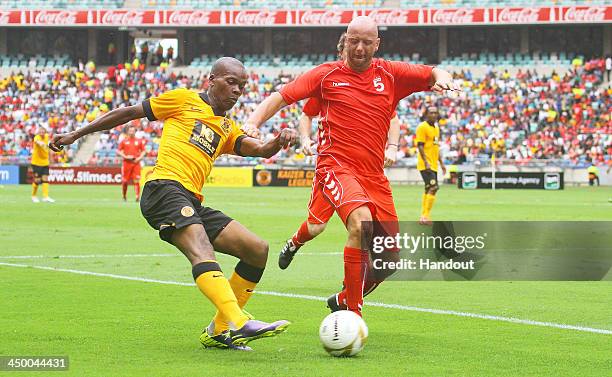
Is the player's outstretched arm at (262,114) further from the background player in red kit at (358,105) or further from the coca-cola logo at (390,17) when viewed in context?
the coca-cola logo at (390,17)

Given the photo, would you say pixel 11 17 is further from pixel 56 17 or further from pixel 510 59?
pixel 510 59

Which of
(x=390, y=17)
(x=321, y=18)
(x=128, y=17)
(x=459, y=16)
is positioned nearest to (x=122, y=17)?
(x=128, y=17)

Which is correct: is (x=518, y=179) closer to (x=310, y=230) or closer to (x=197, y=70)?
(x=197, y=70)

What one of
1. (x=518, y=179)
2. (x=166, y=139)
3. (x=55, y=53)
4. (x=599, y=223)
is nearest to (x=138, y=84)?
(x=55, y=53)

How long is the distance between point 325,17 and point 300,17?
58.9 inches

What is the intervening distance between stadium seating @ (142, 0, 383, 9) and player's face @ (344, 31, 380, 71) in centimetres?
5370

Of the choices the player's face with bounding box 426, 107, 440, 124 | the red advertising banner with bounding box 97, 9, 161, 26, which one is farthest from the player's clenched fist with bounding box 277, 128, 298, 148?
the red advertising banner with bounding box 97, 9, 161, 26

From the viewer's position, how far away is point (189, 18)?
2472 inches

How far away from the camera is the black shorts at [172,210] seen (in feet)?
24.6

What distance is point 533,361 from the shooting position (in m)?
6.95

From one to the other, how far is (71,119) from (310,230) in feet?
169

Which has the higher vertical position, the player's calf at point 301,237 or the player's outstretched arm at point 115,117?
the player's outstretched arm at point 115,117

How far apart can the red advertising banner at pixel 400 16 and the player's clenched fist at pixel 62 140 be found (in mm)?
52594

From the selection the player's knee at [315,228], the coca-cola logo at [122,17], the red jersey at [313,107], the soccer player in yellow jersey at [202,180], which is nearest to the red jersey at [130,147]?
the player's knee at [315,228]
